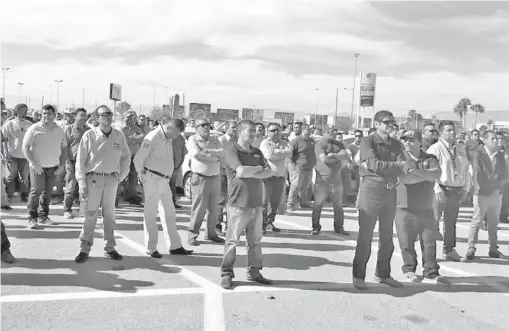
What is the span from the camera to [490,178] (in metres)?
7.18

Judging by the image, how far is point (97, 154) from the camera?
6023 millimetres

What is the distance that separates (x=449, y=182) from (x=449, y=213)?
436 millimetres

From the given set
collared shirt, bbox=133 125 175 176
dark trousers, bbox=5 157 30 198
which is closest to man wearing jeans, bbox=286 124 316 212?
collared shirt, bbox=133 125 175 176

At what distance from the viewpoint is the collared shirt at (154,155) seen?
6352 millimetres

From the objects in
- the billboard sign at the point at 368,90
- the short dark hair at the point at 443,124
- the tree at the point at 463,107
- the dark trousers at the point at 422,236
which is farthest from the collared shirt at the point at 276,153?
the tree at the point at 463,107

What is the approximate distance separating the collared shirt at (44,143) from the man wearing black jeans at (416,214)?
209 inches

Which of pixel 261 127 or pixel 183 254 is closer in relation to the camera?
pixel 183 254

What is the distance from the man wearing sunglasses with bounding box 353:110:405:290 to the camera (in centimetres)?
536

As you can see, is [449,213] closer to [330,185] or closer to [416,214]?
[416,214]

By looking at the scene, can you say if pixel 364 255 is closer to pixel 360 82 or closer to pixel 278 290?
pixel 278 290

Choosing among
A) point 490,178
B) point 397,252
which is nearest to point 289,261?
point 397,252

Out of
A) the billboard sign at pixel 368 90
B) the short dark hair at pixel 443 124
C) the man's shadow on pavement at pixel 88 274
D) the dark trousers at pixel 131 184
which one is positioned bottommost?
the man's shadow on pavement at pixel 88 274

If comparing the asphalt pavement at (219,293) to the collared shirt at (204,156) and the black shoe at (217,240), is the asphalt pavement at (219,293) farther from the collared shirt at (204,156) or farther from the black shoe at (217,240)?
the collared shirt at (204,156)

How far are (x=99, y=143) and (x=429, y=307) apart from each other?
13.8 feet
